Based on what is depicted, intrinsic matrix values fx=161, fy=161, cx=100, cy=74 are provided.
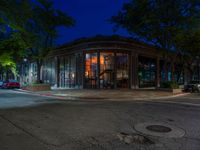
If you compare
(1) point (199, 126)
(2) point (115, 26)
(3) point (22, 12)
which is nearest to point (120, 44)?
(2) point (115, 26)

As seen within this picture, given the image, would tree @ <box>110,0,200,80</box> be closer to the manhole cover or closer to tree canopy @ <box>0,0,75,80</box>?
tree canopy @ <box>0,0,75,80</box>

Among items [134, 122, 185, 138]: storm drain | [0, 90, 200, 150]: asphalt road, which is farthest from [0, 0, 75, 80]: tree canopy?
[134, 122, 185, 138]: storm drain

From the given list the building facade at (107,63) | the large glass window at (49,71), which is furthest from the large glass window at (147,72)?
the large glass window at (49,71)

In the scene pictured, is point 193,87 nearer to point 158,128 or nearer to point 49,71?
point 158,128

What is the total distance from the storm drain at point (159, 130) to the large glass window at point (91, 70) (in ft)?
62.1

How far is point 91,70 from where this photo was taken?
25344 millimetres

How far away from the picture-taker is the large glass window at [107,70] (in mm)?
24922

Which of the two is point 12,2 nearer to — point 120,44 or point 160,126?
point 160,126

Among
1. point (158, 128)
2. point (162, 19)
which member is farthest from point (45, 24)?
point (158, 128)

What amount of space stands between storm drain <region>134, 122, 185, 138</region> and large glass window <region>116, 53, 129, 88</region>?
63.2 ft

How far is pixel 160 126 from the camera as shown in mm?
6031

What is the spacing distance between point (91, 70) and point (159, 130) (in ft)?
66.4

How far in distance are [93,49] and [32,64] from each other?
2217 cm

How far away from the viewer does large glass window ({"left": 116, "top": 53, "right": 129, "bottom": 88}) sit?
25.5 meters
